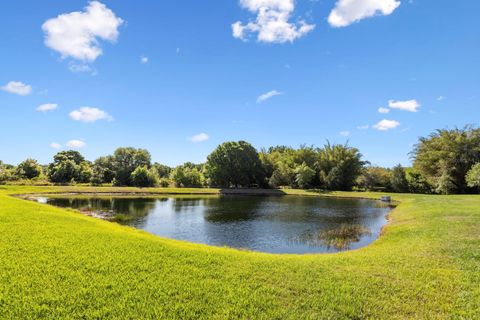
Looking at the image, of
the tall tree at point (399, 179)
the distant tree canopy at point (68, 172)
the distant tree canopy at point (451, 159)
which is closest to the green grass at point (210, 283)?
the distant tree canopy at point (451, 159)

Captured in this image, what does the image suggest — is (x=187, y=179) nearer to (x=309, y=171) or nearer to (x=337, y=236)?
(x=309, y=171)

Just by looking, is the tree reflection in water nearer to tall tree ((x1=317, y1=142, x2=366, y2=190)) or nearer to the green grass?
the green grass

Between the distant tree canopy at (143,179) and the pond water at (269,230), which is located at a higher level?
the distant tree canopy at (143,179)

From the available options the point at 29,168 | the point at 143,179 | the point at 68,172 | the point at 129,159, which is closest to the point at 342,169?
the point at 143,179

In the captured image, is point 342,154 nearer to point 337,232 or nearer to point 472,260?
point 337,232

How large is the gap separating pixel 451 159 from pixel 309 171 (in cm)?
2818

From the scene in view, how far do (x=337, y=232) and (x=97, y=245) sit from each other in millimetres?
17726

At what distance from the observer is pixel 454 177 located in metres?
54.0

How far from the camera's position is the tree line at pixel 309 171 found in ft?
176

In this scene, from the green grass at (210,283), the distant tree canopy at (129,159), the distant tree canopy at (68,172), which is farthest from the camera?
the distant tree canopy at (129,159)

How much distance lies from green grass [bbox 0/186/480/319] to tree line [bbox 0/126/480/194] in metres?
50.7

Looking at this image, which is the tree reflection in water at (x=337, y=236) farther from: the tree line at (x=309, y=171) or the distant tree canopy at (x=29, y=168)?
the distant tree canopy at (x=29, y=168)

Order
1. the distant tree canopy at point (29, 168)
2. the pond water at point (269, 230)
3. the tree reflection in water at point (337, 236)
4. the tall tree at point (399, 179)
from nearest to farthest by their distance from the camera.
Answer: the pond water at point (269, 230)
the tree reflection in water at point (337, 236)
the tall tree at point (399, 179)
the distant tree canopy at point (29, 168)

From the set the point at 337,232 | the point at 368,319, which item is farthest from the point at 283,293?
the point at 337,232
